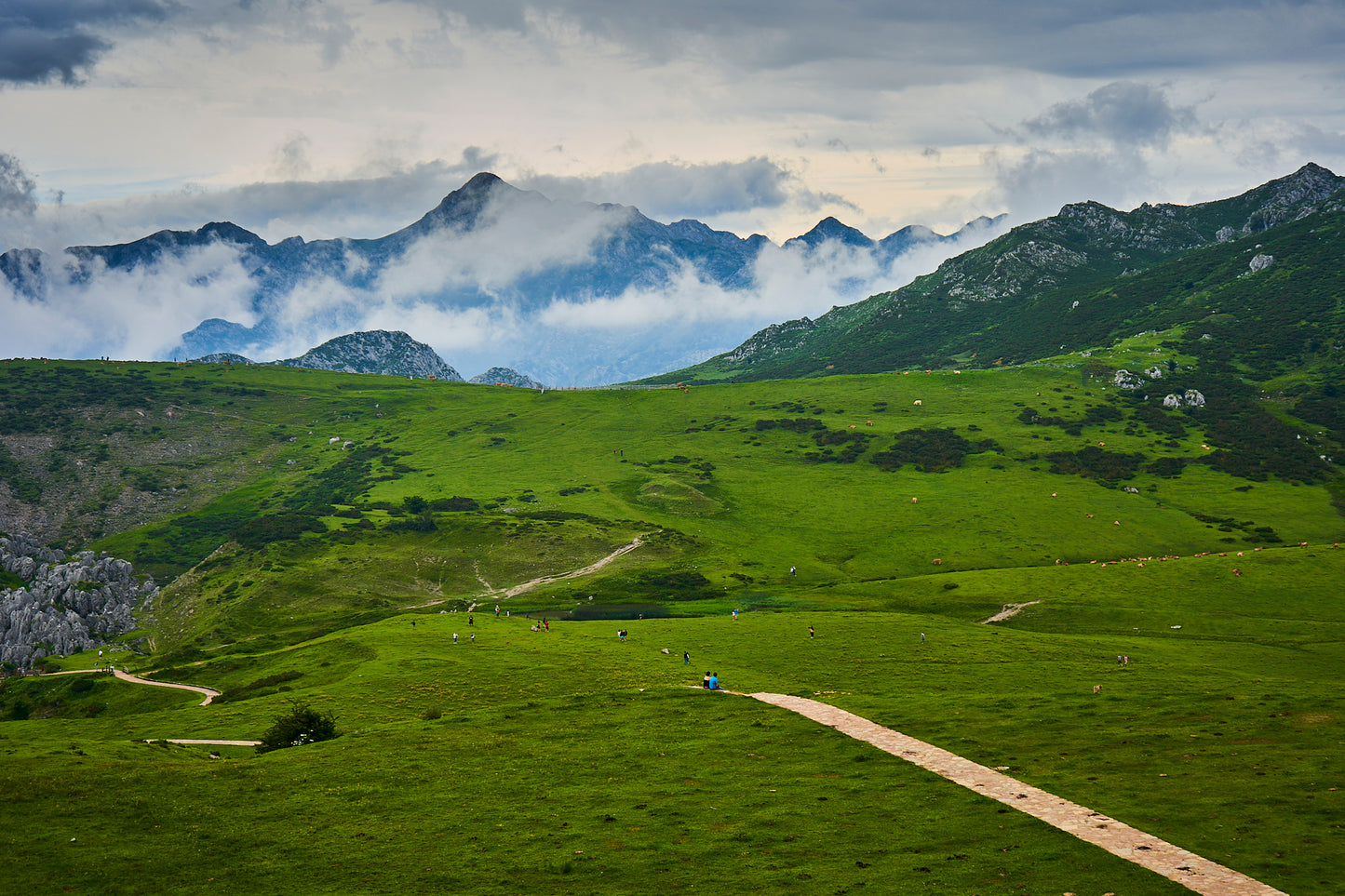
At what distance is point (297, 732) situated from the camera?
6669cm

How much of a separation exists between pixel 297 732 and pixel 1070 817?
5461 centimetres

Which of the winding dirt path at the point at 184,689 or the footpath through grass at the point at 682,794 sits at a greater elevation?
the footpath through grass at the point at 682,794

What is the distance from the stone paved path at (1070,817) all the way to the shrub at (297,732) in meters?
38.1

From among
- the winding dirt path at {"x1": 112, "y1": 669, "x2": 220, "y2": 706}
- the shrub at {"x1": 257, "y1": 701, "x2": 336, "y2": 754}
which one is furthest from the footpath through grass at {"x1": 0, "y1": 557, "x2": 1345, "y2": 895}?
the winding dirt path at {"x1": 112, "y1": 669, "x2": 220, "y2": 706}

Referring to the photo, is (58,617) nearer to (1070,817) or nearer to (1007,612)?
(1007,612)

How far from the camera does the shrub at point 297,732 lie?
66438mm

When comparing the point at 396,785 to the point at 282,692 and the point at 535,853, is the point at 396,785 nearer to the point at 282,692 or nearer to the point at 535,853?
the point at 535,853

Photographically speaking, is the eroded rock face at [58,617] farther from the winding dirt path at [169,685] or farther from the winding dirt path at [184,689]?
the winding dirt path at [169,685]

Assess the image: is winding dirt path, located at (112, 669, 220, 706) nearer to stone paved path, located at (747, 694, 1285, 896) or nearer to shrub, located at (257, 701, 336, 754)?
shrub, located at (257, 701, 336, 754)

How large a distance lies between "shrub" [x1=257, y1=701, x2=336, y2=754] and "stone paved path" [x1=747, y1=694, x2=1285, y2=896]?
3811 cm

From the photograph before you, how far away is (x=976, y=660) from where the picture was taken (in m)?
102

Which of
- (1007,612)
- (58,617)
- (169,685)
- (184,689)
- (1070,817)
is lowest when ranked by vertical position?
(1007,612)

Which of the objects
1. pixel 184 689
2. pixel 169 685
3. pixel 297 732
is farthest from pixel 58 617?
pixel 297 732

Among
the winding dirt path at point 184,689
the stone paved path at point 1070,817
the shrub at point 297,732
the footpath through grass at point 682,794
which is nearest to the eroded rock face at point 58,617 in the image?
the winding dirt path at point 184,689
